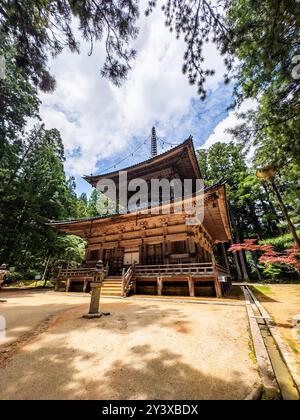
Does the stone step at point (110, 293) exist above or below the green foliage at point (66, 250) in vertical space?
below

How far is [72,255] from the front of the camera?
20594 mm

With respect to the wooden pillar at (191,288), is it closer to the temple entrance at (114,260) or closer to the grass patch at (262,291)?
the grass patch at (262,291)

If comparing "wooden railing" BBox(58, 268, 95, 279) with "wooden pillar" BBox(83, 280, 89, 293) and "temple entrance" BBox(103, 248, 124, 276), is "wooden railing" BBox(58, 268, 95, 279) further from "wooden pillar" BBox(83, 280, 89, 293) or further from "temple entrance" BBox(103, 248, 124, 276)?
"temple entrance" BBox(103, 248, 124, 276)

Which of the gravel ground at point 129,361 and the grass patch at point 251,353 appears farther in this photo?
the grass patch at point 251,353

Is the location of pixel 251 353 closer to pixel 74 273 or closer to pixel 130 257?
pixel 130 257

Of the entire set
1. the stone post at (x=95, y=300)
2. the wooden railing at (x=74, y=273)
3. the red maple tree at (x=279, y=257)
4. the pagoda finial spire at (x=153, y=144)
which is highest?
the pagoda finial spire at (x=153, y=144)

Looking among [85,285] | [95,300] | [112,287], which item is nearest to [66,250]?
[85,285]

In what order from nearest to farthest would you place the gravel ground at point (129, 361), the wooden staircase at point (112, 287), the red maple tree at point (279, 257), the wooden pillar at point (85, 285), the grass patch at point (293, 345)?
the gravel ground at point (129, 361) → the grass patch at point (293, 345) → the red maple tree at point (279, 257) → the wooden staircase at point (112, 287) → the wooden pillar at point (85, 285)

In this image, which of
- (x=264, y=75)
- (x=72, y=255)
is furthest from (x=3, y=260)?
(x=264, y=75)

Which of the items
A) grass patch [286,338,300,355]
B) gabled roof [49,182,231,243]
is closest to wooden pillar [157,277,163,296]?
gabled roof [49,182,231,243]

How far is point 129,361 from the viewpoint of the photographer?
2646 millimetres

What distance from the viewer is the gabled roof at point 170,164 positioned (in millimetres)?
A: 12674

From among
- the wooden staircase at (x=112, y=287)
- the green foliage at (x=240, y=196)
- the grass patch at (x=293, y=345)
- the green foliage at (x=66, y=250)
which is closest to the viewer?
the grass patch at (x=293, y=345)

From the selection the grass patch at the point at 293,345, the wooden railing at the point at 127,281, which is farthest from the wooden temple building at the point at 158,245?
the grass patch at the point at 293,345
